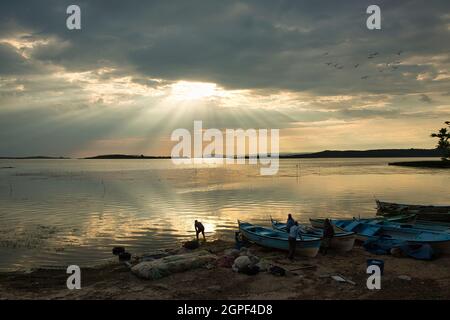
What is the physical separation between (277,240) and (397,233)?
9.11 metres

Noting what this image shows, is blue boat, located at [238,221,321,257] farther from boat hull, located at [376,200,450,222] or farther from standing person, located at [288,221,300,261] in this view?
boat hull, located at [376,200,450,222]

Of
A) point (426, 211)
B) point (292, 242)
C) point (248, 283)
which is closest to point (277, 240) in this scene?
point (292, 242)

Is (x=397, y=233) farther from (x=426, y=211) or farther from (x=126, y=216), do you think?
(x=126, y=216)

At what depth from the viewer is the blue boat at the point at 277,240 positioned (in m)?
20.6

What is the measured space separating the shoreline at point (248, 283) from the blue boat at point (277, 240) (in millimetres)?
687

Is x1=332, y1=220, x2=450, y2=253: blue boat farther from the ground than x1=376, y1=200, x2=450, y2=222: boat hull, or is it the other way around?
x1=332, y1=220, x2=450, y2=253: blue boat

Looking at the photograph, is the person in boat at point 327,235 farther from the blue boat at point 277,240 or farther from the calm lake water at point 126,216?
the calm lake water at point 126,216

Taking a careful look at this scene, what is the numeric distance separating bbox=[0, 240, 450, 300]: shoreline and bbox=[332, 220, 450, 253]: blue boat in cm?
96

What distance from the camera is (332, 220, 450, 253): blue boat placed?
20797 mm

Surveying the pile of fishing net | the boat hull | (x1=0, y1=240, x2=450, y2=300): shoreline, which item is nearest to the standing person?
(x1=0, y1=240, x2=450, y2=300): shoreline

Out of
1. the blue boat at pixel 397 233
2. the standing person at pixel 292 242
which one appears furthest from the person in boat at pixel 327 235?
the blue boat at pixel 397 233

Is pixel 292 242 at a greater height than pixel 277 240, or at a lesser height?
greater

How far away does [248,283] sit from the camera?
16641 millimetres
